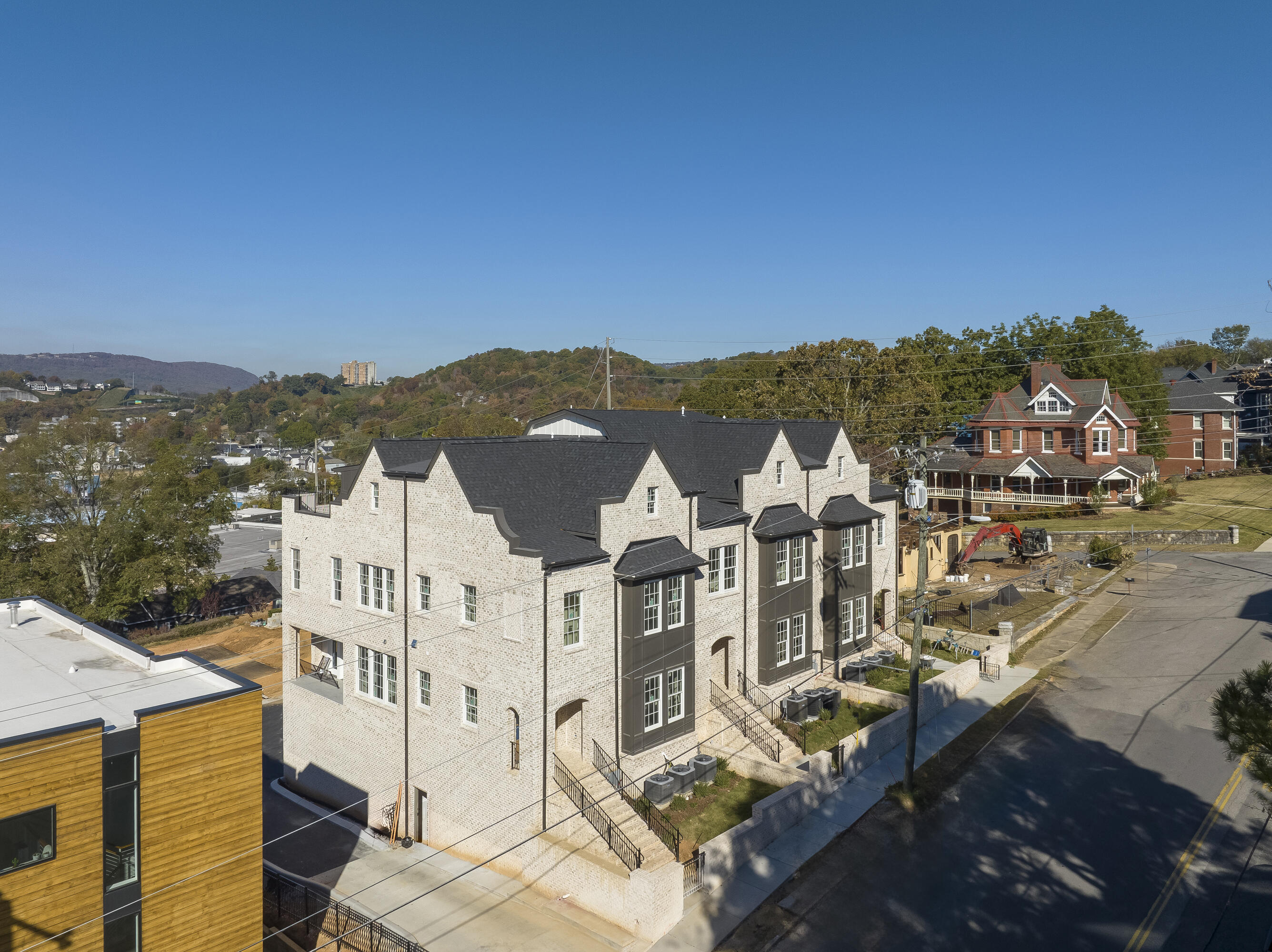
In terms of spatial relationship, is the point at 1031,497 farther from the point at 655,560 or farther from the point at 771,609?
the point at 655,560

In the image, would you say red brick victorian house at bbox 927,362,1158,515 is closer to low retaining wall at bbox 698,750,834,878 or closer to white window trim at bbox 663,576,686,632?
low retaining wall at bbox 698,750,834,878

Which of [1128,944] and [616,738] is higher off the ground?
[616,738]

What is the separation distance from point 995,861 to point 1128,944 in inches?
145

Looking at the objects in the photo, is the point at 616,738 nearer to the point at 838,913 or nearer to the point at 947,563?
the point at 838,913

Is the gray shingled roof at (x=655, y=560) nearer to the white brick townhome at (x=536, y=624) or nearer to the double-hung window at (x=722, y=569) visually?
the white brick townhome at (x=536, y=624)

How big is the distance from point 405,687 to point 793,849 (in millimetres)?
12028

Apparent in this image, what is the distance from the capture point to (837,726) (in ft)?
93.2

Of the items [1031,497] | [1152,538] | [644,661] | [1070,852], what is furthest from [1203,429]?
[644,661]

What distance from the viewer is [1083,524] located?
59.4 metres

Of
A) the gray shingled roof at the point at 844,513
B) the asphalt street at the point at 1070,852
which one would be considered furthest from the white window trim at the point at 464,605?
the gray shingled roof at the point at 844,513

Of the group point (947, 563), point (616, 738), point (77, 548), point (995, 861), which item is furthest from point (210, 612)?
point (995, 861)

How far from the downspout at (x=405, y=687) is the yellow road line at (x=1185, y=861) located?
18639 millimetres

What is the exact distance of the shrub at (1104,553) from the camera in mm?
50406

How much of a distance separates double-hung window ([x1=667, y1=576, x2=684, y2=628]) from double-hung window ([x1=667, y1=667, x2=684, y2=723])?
138 millimetres
